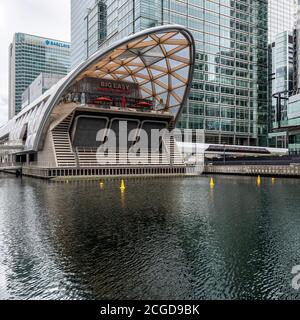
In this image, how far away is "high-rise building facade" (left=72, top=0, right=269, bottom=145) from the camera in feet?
336

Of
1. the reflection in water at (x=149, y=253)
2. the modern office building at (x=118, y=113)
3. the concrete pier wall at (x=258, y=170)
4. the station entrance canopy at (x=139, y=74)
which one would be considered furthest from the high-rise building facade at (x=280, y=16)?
the reflection in water at (x=149, y=253)

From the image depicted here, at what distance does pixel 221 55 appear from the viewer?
373 ft

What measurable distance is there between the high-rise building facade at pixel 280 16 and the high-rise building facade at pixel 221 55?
19084mm

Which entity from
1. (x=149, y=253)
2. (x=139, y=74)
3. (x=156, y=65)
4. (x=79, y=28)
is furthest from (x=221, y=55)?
(x=149, y=253)

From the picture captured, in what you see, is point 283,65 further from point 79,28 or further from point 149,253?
point 149,253

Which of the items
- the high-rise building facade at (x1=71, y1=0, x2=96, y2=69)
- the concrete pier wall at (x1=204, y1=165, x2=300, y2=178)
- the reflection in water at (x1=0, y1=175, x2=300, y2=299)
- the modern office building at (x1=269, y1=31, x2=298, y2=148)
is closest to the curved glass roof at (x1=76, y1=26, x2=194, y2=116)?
the concrete pier wall at (x1=204, y1=165, x2=300, y2=178)

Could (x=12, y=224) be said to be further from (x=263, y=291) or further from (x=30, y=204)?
(x=263, y=291)

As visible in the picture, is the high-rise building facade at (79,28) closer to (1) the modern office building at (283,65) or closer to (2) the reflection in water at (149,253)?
(1) the modern office building at (283,65)

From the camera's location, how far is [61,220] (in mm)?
18844

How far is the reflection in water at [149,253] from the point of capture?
9109 millimetres

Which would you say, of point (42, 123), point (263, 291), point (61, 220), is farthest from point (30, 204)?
point (42, 123)

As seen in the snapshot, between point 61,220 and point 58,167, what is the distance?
134 feet

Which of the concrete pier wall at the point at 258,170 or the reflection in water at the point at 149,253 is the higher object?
the concrete pier wall at the point at 258,170

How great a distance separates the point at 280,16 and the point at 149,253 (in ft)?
552
